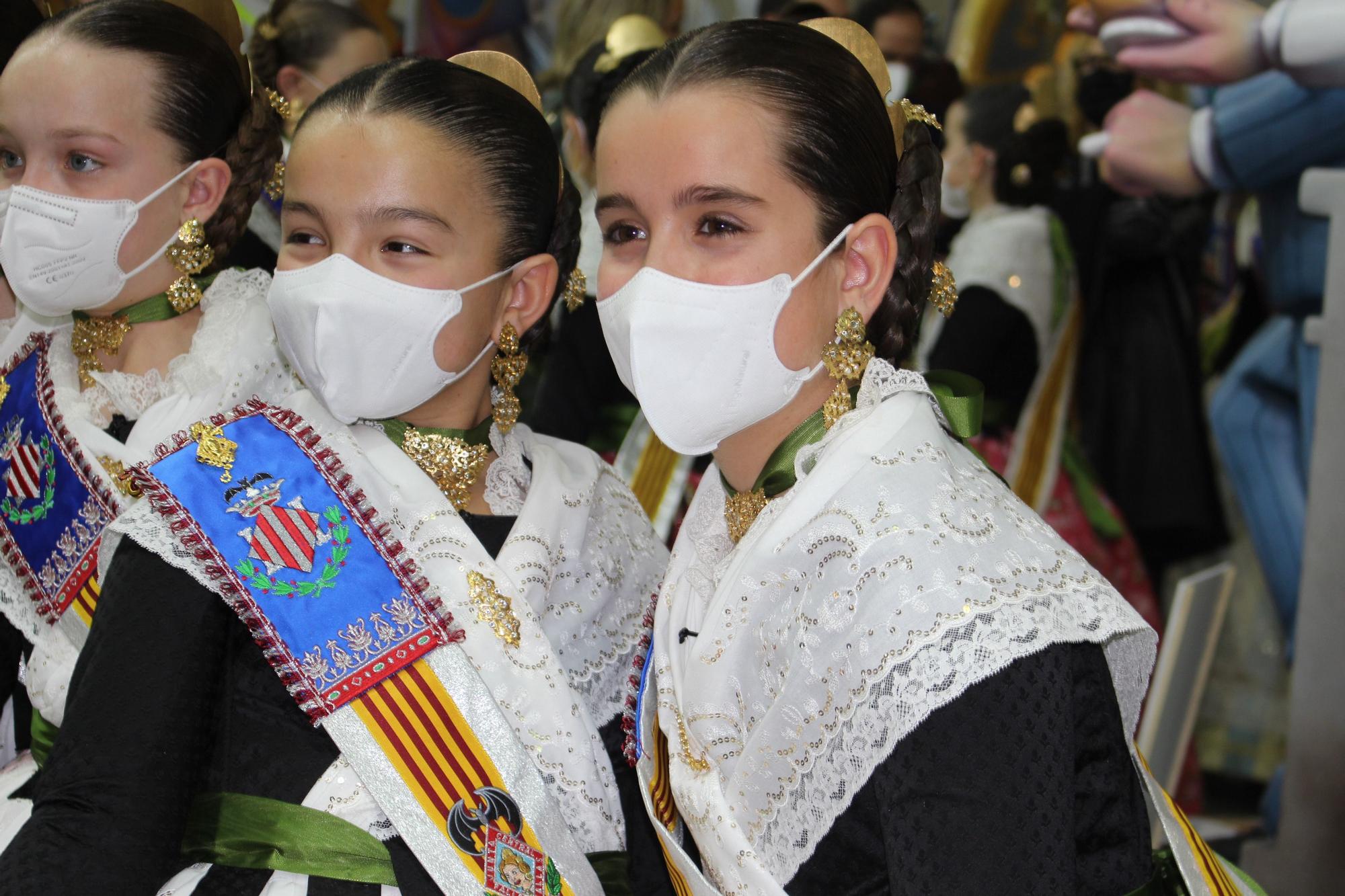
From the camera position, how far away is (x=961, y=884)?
1323 millimetres

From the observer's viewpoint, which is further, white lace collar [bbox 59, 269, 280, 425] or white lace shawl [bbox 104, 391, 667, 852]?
white lace collar [bbox 59, 269, 280, 425]

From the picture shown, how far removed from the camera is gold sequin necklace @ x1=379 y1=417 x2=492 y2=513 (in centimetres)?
193

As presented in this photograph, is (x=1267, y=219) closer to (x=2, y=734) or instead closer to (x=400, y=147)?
(x=400, y=147)

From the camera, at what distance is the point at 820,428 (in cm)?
166

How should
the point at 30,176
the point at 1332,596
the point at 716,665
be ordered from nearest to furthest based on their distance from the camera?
1. the point at 716,665
2. the point at 30,176
3. the point at 1332,596

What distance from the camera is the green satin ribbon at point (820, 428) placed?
1671 millimetres

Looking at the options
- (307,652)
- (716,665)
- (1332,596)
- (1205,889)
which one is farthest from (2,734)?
(1332,596)

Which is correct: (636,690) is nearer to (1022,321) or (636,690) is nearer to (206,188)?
(206,188)

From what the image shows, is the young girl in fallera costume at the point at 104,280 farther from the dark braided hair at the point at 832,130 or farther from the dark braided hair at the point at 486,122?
the dark braided hair at the point at 832,130

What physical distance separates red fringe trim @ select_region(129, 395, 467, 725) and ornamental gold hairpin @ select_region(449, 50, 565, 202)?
1.77 ft

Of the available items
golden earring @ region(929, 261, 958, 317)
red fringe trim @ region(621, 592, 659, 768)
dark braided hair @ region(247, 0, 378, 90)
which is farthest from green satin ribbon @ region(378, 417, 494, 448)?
dark braided hair @ region(247, 0, 378, 90)

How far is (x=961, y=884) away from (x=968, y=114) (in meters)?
3.58

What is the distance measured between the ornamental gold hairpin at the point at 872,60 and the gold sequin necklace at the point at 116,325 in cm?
111

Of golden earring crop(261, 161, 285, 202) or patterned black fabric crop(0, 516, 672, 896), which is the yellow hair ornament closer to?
golden earring crop(261, 161, 285, 202)
